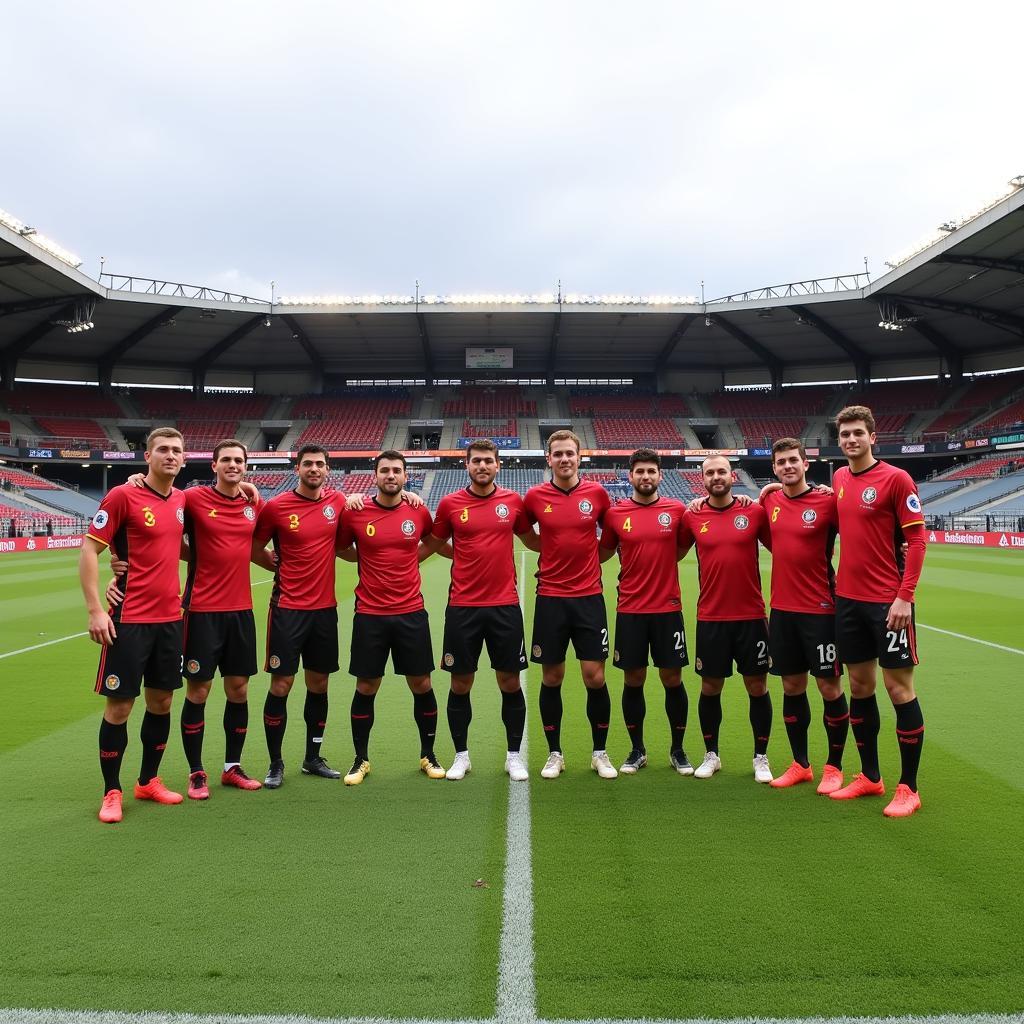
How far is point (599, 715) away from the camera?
16.3 ft

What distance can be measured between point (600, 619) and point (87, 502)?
156 ft

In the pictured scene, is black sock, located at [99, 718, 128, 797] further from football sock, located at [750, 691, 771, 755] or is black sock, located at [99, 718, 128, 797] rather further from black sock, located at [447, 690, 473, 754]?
football sock, located at [750, 691, 771, 755]

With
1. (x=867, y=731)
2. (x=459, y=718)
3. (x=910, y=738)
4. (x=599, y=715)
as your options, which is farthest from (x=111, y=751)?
(x=910, y=738)

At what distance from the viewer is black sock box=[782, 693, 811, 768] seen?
4.75m

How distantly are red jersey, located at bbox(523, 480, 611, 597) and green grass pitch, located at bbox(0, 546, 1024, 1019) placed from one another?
132cm

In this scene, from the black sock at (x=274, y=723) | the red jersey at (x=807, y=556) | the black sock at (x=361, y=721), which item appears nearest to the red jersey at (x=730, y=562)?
the red jersey at (x=807, y=556)

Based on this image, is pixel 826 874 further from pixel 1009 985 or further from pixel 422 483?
pixel 422 483

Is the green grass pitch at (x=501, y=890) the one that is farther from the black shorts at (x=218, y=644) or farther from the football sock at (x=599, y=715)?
the black shorts at (x=218, y=644)

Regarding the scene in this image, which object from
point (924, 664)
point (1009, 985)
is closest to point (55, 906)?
point (1009, 985)

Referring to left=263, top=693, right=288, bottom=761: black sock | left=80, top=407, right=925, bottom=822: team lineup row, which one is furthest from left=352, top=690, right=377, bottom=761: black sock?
left=263, top=693, right=288, bottom=761: black sock

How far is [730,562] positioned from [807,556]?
501 millimetres

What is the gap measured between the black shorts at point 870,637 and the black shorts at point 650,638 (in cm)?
103

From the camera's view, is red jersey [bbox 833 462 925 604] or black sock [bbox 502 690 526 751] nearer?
red jersey [bbox 833 462 925 604]

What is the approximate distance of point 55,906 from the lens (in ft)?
10.4
